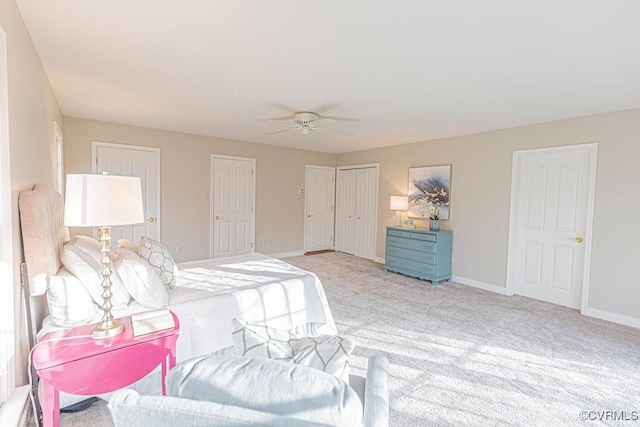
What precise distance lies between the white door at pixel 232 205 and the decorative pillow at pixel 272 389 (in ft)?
16.2

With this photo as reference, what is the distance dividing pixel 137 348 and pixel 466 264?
4554 mm

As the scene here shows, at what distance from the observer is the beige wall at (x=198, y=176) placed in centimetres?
442

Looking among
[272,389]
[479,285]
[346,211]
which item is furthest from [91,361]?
[346,211]

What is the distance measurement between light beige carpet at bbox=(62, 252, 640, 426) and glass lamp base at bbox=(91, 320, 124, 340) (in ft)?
2.25

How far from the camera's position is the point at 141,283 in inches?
79.8

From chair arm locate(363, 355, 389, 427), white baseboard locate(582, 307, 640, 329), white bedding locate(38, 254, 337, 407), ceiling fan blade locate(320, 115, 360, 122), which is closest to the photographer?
chair arm locate(363, 355, 389, 427)

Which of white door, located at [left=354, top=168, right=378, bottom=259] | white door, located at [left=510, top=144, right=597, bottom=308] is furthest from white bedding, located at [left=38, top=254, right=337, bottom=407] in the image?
white door, located at [left=354, top=168, right=378, bottom=259]

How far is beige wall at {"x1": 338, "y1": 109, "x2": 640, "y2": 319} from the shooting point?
335cm

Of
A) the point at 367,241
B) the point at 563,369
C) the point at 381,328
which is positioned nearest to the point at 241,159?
the point at 367,241

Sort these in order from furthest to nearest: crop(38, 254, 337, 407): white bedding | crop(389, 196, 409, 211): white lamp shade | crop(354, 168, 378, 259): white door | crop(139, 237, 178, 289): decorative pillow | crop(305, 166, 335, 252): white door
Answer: crop(305, 166, 335, 252): white door
crop(354, 168, 378, 259): white door
crop(389, 196, 409, 211): white lamp shade
crop(139, 237, 178, 289): decorative pillow
crop(38, 254, 337, 407): white bedding

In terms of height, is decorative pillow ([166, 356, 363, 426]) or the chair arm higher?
decorative pillow ([166, 356, 363, 426])

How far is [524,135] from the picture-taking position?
415 centimetres

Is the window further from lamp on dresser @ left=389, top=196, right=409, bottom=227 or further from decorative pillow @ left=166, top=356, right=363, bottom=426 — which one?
lamp on dresser @ left=389, top=196, right=409, bottom=227
